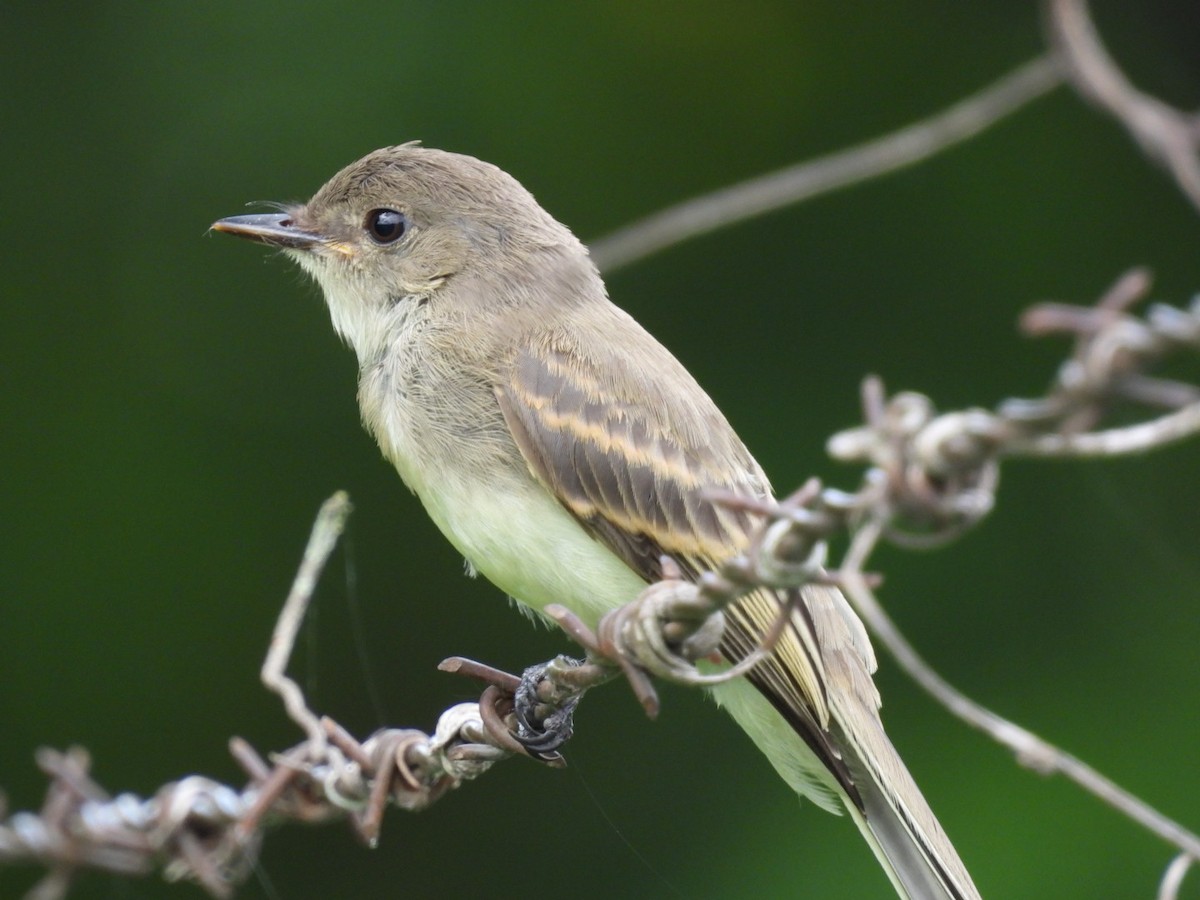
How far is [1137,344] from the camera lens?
46.4 inches

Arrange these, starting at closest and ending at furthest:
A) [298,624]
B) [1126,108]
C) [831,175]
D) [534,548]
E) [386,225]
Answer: [1126,108]
[831,175]
[298,624]
[534,548]
[386,225]

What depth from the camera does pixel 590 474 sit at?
10.6 feet

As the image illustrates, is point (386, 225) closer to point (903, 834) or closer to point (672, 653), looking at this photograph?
point (903, 834)

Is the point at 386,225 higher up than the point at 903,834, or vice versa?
the point at 386,225

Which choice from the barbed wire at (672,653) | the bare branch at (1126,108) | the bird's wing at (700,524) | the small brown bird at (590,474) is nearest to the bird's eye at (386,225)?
the small brown bird at (590,474)

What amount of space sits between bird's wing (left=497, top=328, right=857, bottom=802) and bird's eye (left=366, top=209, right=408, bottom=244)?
0.75m

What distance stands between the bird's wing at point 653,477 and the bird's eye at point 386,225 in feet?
2.46

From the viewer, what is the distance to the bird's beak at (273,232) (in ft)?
13.5

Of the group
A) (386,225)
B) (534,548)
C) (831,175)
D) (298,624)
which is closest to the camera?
(831,175)

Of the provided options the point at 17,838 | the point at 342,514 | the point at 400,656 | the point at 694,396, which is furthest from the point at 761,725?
the point at 400,656

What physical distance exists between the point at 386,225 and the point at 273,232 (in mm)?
339

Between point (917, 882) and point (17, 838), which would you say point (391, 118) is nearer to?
point (917, 882)

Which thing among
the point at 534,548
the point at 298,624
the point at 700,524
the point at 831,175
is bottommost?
the point at 831,175

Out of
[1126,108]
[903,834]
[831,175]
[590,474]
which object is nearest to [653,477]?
[590,474]
